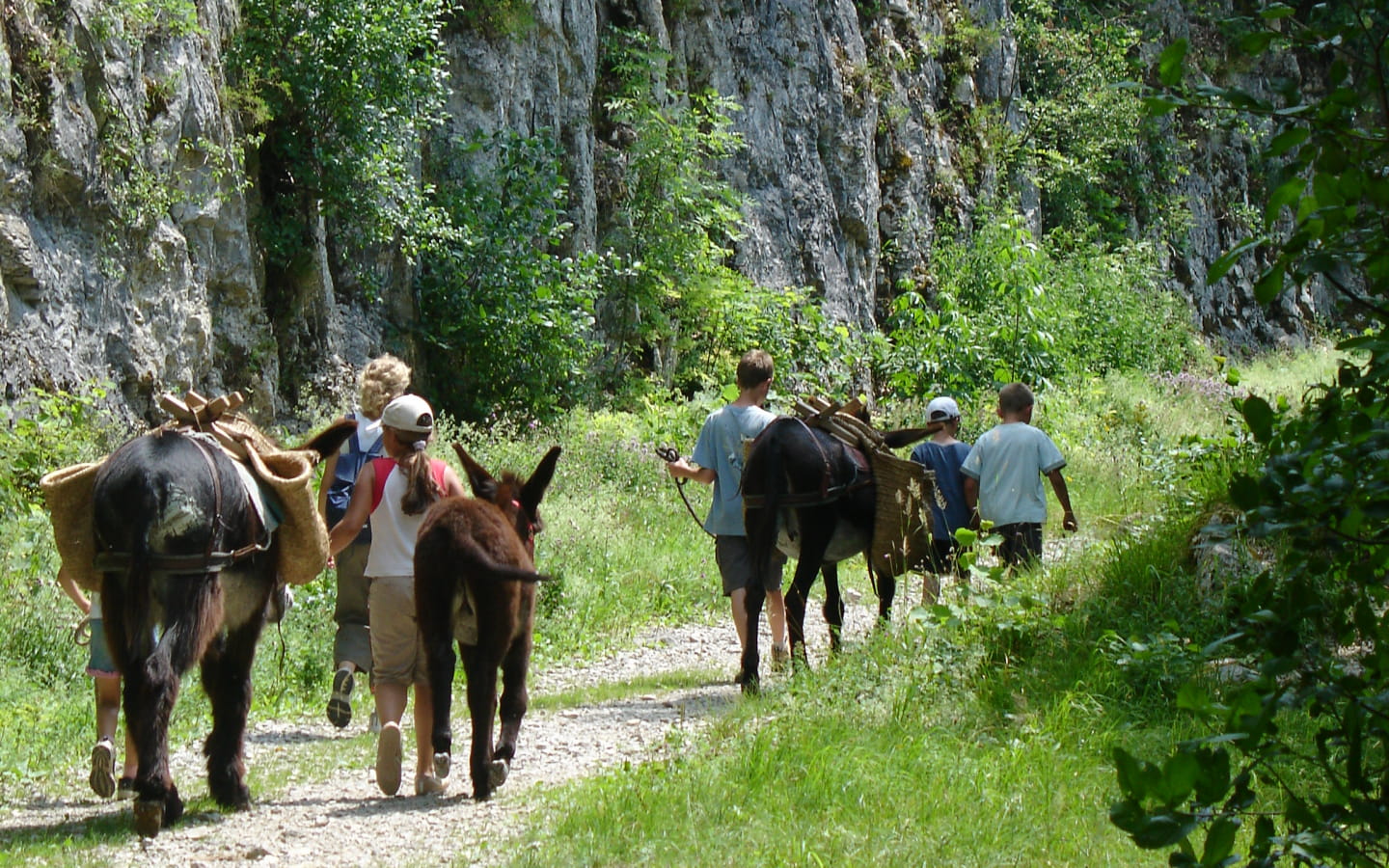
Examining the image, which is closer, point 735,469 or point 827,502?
point 827,502

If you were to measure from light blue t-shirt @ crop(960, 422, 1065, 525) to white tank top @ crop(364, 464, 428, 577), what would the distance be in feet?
13.6

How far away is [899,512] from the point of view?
848cm

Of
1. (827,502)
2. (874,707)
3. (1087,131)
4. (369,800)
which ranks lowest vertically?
(369,800)

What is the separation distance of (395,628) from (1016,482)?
14.4 ft

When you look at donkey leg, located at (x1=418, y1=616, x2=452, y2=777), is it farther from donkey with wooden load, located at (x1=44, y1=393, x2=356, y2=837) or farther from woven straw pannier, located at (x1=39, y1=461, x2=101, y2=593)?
woven straw pannier, located at (x1=39, y1=461, x2=101, y2=593)

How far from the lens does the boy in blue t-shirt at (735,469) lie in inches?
343

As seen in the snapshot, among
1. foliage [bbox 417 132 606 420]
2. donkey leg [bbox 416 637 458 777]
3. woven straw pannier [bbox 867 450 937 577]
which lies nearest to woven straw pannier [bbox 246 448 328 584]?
donkey leg [bbox 416 637 458 777]

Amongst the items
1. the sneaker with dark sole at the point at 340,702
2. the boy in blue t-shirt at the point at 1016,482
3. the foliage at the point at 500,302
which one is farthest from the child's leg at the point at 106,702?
the foliage at the point at 500,302

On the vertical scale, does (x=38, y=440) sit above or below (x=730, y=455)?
above

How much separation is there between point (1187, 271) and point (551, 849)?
34.6 metres

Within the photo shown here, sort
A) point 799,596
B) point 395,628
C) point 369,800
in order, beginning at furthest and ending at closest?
point 799,596 → point 395,628 → point 369,800

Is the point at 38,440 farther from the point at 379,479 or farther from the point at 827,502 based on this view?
the point at 827,502

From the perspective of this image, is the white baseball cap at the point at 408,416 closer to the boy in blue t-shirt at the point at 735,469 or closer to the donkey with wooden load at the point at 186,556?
the donkey with wooden load at the point at 186,556

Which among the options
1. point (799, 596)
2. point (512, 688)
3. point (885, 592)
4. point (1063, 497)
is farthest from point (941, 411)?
point (512, 688)
